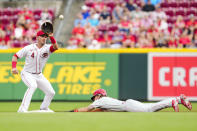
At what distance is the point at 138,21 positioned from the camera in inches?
666

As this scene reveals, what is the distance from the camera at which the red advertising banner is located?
47.1 ft

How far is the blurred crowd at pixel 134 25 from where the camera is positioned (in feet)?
51.7

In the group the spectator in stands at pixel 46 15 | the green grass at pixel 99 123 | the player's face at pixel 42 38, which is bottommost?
the green grass at pixel 99 123

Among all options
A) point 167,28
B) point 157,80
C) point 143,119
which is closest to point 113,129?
point 143,119

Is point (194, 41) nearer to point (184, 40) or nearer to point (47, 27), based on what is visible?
point (184, 40)

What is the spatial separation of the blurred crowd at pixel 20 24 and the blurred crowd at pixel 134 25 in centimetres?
138

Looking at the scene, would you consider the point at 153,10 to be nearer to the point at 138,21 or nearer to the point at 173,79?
the point at 138,21

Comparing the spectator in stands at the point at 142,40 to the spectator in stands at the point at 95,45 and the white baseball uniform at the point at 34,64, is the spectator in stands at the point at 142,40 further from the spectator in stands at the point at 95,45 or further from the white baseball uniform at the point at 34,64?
the white baseball uniform at the point at 34,64

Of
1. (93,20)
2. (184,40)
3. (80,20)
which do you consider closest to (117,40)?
(93,20)

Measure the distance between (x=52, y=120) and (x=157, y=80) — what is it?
746 cm

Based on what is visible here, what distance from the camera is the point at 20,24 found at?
17719 millimetres

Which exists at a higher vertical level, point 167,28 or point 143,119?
point 167,28

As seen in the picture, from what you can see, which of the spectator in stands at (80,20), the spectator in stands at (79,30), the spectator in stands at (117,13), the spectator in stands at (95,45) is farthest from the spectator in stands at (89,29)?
the spectator in stands at (117,13)

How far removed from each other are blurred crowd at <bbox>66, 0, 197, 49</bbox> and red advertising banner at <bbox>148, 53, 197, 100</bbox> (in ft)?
3.03
